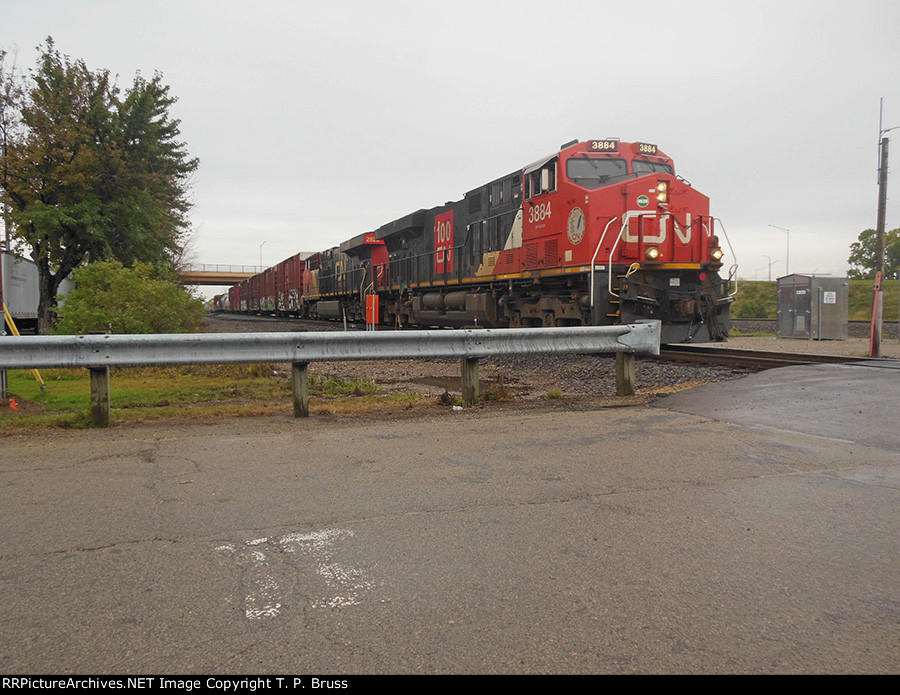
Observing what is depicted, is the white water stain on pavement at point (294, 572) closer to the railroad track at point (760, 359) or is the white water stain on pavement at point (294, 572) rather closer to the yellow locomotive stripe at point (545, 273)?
the railroad track at point (760, 359)

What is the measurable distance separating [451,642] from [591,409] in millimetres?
4842

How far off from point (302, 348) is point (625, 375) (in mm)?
3783

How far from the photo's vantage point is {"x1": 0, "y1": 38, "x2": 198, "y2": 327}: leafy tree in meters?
21.2

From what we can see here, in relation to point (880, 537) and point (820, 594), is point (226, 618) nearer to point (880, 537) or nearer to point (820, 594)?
point (820, 594)

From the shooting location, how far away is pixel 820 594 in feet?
8.61

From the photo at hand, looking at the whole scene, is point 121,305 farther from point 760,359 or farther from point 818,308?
point 818,308

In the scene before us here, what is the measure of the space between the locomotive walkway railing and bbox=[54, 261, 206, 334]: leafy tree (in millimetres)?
7427

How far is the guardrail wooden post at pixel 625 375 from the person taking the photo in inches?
304

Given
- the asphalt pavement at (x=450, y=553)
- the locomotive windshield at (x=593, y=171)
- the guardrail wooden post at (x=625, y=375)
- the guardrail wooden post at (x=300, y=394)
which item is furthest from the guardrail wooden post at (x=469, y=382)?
the locomotive windshield at (x=593, y=171)

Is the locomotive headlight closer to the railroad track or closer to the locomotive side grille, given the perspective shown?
the locomotive side grille

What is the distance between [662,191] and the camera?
39.8 ft

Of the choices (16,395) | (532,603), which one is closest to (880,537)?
(532,603)

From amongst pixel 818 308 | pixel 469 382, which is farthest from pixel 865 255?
pixel 469 382

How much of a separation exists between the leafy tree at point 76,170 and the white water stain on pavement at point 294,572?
21749 millimetres
